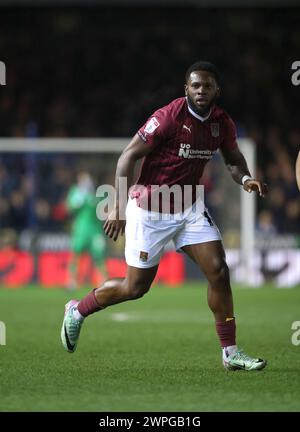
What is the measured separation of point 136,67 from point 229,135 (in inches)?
777

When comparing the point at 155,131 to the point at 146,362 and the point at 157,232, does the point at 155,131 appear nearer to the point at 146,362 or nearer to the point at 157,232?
the point at 157,232

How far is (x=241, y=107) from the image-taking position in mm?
27172

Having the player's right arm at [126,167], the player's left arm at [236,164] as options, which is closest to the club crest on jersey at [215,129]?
the player's left arm at [236,164]

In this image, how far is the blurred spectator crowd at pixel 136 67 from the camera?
26.6 metres

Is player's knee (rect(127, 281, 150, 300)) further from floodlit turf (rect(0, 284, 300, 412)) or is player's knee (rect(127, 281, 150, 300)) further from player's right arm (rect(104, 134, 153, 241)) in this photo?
floodlit turf (rect(0, 284, 300, 412))

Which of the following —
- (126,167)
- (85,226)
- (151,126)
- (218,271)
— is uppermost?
(85,226)

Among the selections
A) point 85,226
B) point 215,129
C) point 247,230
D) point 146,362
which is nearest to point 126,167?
point 215,129

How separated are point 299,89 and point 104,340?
59.6 ft

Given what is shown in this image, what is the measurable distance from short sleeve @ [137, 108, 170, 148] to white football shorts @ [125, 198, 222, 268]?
62cm

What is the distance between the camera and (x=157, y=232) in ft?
27.2

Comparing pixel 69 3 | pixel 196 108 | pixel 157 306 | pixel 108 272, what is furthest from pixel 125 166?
pixel 69 3

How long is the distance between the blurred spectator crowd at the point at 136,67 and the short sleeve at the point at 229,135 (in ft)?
53.5

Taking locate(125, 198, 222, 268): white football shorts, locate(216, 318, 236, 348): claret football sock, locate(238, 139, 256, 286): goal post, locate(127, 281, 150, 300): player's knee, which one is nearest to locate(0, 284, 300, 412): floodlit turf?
locate(216, 318, 236, 348): claret football sock
